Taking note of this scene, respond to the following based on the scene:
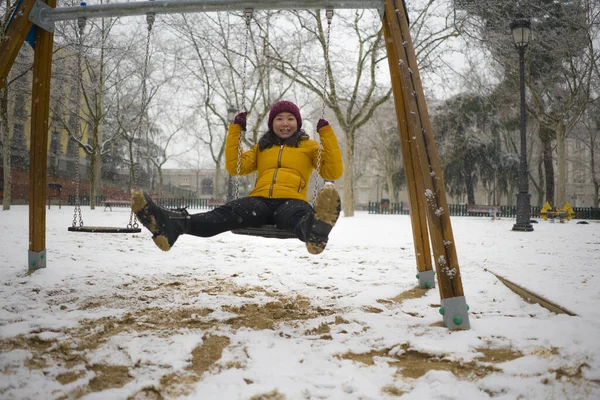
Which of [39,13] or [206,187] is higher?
[206,187]

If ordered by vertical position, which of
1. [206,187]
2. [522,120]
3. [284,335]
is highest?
[206,187]

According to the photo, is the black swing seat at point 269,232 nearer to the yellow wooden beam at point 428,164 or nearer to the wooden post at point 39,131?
the yellow wooden beam at point 428,164

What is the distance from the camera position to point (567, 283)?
3.33m

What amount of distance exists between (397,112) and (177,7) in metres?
2.04

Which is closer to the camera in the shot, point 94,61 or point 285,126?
point 285,126

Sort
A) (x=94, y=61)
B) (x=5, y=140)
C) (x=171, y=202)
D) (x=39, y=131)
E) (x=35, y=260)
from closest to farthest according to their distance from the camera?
(x=39, y=131), (x=35, y=260), (x=5, y=140), (x=94, y=61), (x=171, y=202)

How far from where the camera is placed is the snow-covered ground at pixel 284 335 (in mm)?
1550

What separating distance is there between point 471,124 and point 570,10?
822 centimetres

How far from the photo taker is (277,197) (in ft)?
9.31

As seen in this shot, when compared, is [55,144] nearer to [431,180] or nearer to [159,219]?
[159,219]

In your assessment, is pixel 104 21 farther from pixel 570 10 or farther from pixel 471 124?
pixel 471 124

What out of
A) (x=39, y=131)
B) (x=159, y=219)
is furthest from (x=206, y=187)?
(x=159, y=219)

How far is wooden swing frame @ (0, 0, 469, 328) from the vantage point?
2.35m

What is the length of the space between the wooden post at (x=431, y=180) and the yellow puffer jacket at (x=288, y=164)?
2.33ft
